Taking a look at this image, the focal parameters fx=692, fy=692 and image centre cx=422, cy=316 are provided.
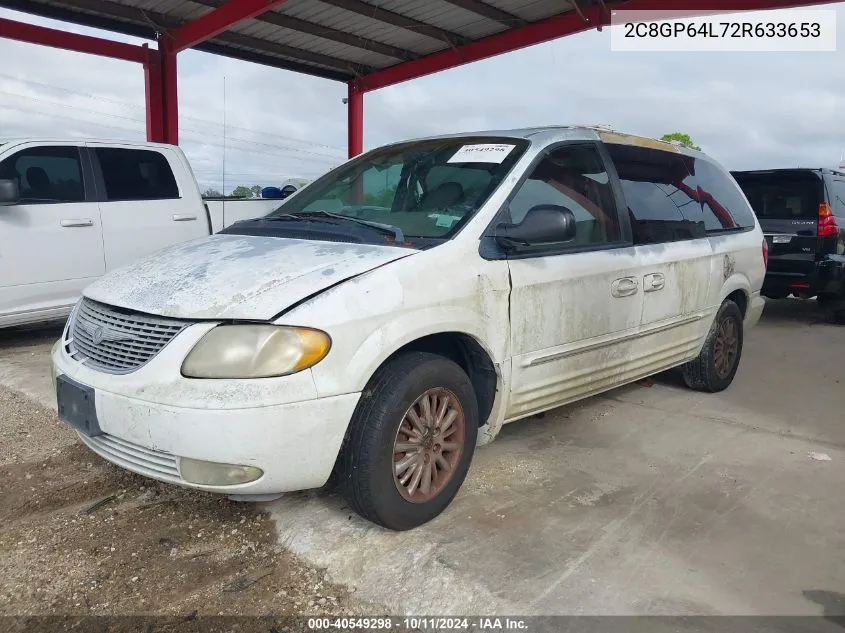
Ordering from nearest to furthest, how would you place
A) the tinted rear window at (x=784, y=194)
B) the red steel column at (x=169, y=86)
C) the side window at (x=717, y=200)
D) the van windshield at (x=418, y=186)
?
the van windshield at (x=418, y=186), the side window at (x=717, y=200), the tinted rear window at (x=784, y=194), the red steel column at (x=169, y=86)

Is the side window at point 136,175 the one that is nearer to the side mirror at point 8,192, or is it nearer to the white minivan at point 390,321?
the side mirror at point 8,192

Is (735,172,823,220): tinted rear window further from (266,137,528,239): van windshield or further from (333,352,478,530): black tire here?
(333,352,478,530): black tire

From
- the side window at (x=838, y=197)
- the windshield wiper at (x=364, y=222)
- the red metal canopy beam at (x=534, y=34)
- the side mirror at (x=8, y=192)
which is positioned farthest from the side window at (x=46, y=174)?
the side window at (x=838, y=197)

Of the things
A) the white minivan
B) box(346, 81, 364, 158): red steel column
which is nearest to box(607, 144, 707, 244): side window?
the white minivan

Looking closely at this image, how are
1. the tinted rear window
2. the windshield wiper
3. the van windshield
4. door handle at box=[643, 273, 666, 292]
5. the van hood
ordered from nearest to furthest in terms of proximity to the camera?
the van hood < the windshield wiper < the van windshield < door handle at box=[643, 273, 666, 292] < the tinted rear window

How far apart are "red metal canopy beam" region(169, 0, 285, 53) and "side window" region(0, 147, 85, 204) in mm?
3826

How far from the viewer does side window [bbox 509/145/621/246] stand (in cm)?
338

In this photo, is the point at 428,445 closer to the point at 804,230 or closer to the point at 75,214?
the point at 75,214

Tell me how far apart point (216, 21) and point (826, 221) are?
8.18 metres

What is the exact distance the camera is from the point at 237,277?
264 centimetres

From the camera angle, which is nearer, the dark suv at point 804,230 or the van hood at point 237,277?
the van hood at point 237,277

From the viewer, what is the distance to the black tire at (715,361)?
4.82m

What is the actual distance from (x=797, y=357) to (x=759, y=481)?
3559mm

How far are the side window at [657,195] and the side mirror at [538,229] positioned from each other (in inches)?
37.9
